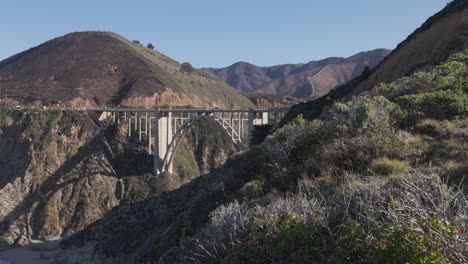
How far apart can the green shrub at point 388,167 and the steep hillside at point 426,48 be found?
15.4 meters

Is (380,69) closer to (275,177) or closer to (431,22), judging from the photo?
(431,22)

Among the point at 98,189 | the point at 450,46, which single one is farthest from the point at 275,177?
the point at 98,189

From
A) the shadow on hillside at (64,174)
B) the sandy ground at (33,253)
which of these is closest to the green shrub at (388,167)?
the sandy ground at (33,253)

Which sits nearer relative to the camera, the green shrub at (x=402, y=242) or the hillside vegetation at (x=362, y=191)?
the green shrub at (x=402, y=242)

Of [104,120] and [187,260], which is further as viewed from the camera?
[104,120]

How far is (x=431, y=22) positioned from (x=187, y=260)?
29.2m

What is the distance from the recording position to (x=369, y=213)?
423 cm

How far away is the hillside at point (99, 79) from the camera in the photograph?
88.2 metres

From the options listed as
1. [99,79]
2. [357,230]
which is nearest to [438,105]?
[357,230]

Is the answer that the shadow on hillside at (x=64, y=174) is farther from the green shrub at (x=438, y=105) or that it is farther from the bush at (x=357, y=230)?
the bush at (x=357, y=230)

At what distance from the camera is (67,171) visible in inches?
2539

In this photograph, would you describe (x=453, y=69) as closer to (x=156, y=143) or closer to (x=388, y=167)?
(x=388, y=167)

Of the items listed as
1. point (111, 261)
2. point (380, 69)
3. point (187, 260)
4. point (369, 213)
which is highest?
point (380, 69)

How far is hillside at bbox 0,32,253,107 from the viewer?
8819 cm
